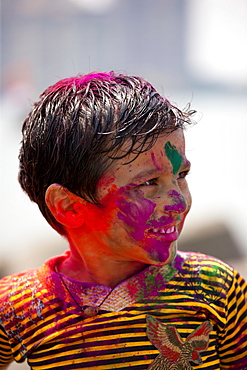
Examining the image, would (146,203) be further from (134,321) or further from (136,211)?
(134,321)

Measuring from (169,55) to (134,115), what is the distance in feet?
27.0

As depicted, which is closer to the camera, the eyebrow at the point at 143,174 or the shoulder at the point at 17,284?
the eyebrow at the point at 143,174

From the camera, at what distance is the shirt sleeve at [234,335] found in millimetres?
1475

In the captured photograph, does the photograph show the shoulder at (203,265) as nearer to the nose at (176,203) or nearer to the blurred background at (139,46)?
the nose at (176,203)

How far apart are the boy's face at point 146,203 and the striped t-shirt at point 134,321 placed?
0.14 meters

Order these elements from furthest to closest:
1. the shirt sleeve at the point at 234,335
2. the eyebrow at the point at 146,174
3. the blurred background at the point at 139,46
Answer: the blurred background at the point at 139,46 < the shirt sleeve at the point at 234,335 < the eyebrow at the point at 146,174

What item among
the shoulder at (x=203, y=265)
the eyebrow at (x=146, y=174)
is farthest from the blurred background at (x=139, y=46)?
the eyebrow at (x=146, y=174)

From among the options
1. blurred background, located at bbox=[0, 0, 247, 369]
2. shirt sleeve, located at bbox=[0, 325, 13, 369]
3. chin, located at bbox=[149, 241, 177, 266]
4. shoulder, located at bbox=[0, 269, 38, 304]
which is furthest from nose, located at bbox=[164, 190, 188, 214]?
blurred background, located at bbox=[0, 0, 247, 369]

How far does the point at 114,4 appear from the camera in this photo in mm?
9219

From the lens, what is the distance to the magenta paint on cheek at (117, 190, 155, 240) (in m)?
1.32

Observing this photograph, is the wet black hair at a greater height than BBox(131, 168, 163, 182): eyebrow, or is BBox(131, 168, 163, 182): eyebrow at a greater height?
the wet black hair

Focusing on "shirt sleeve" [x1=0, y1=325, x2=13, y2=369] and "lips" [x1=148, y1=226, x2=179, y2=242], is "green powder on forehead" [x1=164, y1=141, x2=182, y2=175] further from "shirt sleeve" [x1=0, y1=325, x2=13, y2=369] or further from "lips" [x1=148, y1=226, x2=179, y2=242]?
"shirt sleeve" [x1=0, y1=325, x2=13, y2=369]

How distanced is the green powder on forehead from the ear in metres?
0.25

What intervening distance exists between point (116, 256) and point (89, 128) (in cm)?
37
